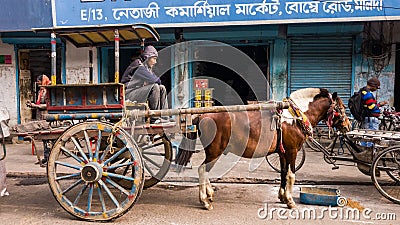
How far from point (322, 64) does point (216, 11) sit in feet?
10.5

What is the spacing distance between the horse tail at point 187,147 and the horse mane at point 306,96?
4.71ft

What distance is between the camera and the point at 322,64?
949 cm

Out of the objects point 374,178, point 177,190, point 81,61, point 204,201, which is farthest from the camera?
point 81,61

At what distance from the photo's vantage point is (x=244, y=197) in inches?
209

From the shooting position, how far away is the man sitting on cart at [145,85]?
16.0ft

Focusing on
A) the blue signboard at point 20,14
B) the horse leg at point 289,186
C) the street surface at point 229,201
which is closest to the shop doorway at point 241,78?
the street surface at point 229,201

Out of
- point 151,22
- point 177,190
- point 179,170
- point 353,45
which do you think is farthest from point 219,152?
point 353,45

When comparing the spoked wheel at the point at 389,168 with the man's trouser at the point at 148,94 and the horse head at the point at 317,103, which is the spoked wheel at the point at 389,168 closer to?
the horse head at the point at 317,103

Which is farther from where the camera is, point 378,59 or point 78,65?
point 78,65

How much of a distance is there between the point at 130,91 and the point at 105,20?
4542 mm

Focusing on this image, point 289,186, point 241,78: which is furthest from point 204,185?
point 241,78

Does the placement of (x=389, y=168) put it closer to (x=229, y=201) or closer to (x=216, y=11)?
(x=229, y=201)

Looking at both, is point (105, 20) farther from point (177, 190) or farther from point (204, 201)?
point (204, 201)

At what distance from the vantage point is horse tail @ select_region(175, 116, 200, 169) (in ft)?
15.8
